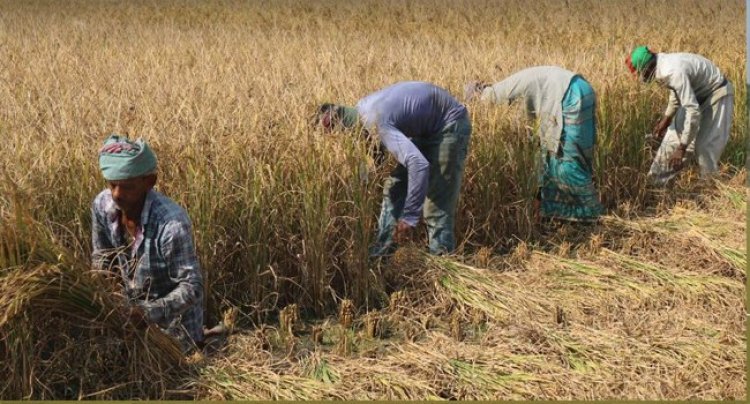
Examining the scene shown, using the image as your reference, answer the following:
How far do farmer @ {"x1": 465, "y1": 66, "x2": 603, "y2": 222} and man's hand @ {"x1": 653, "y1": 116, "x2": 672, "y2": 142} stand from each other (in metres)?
1.16

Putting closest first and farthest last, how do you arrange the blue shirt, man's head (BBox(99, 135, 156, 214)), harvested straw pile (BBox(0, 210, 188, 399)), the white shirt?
harvested straw pile (BBox(0, 210, 188, 399)) < man's head (BBox(99, 135, 156, 214)) < the blue shirt < the white shirt

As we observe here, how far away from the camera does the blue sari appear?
218 inches

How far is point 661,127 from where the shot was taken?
6.58 metres

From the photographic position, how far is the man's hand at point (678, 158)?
20.9ft

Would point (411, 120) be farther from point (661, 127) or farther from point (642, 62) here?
point (661, 127)

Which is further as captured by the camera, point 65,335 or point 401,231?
point 401,231

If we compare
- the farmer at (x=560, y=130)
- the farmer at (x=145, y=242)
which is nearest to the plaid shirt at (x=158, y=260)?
the farmer at (x=145, y=242)

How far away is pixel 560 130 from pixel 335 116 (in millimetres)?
1734

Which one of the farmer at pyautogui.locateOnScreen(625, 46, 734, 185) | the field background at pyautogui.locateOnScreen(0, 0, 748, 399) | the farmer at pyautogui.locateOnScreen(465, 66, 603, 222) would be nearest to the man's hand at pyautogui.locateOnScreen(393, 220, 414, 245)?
the field background at pyautogui.locateOnScreen(0, 0, 748, 399)

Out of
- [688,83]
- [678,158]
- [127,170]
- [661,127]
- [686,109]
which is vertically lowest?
[678,158]

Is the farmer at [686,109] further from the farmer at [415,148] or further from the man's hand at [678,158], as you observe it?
the farmer at [415,148]

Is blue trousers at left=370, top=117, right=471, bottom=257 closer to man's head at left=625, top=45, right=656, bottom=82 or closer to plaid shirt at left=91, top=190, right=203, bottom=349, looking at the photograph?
plaid shirt at left=91, top=190, right=203, bottom=349

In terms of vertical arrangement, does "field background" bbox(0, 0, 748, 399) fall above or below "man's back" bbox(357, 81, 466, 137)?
below

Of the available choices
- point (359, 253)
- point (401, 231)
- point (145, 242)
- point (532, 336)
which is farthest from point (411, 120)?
point (145, 242)
